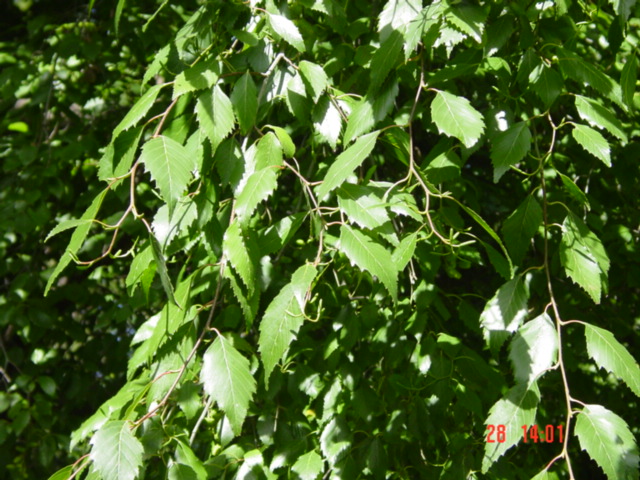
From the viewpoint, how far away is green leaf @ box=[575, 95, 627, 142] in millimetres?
1147

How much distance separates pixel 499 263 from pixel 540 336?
186mm

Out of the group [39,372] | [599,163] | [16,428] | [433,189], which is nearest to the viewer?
[433,189]

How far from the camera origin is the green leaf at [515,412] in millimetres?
949

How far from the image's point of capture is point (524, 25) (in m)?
1.24

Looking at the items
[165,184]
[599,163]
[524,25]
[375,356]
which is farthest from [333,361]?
[599,163]

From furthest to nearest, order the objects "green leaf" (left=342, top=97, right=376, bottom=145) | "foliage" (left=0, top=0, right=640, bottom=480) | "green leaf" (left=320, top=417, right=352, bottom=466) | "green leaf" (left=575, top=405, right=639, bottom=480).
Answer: "green leaf" (left=320, top=417, right=352, bottom=466), "green leaf" (left=342, top=97, right=376, bottom=145), "foliage" (left=0, top=0, right=640, bottom=480), "green leaf" (left=575, top=405, right=639, bottom=480)

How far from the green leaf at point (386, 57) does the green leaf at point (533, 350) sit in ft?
1.45

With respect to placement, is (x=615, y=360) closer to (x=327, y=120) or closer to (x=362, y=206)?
(x=362, y=206)

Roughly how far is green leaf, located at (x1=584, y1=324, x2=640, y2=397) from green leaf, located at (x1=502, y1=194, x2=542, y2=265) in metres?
0.19

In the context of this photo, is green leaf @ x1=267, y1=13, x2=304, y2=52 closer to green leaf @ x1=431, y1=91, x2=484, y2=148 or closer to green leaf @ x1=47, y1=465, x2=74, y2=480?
green leaf @ x1=431, y1=91, x2=484, y2=148

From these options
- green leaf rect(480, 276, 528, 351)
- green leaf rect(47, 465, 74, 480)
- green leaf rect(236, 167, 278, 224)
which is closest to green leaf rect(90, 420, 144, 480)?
green leaf rect(47, 465, 74, 480)

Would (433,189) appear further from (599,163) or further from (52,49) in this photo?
(52,49)

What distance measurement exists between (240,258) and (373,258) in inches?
7.6

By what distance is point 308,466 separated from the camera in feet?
3.93
